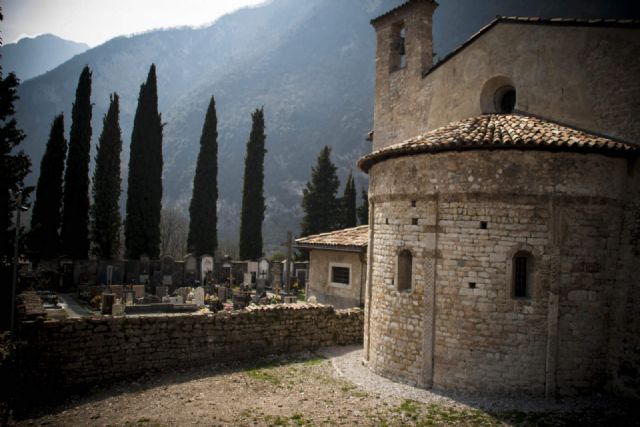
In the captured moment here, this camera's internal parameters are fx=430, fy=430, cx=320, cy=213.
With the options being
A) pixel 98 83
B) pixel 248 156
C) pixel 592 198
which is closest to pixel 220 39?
pixel 98 83

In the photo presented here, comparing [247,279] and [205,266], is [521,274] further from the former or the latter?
[205,266]

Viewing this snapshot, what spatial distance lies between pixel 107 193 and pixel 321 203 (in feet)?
59.0

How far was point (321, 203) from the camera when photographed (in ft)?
132

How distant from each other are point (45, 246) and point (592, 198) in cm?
3204

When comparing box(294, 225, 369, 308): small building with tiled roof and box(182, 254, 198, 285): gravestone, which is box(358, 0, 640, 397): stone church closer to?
box(294, 225, 369, 308): small building with tiled roof

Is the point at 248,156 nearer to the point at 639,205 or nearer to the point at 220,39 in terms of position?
the point at 639,205

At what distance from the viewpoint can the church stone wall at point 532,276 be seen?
910 centimetres

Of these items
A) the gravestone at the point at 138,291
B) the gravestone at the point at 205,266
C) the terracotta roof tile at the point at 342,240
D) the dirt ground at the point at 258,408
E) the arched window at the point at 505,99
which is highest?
the arched window at the point at 505,99

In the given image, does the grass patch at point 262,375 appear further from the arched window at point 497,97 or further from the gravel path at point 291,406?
the arched window at point 497,97

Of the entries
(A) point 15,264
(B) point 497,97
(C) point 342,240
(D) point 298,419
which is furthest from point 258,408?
(B) point 497,97

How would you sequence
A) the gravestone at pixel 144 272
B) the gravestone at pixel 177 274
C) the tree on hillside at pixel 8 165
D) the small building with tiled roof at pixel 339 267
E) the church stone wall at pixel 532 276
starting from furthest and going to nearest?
the gravestone at pixel 177 274 → the gravestone at pixel 144 272 → the small building with tiled roof at pixel 339 267 → the tree on hillside at pixel 8 165 → the church stone wall at pixel 532 276

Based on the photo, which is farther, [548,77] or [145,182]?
[145,182]

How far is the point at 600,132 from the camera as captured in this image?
10336mm

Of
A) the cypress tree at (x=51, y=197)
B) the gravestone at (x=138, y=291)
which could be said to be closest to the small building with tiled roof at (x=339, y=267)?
the gravestone at (x=138, y=291)
